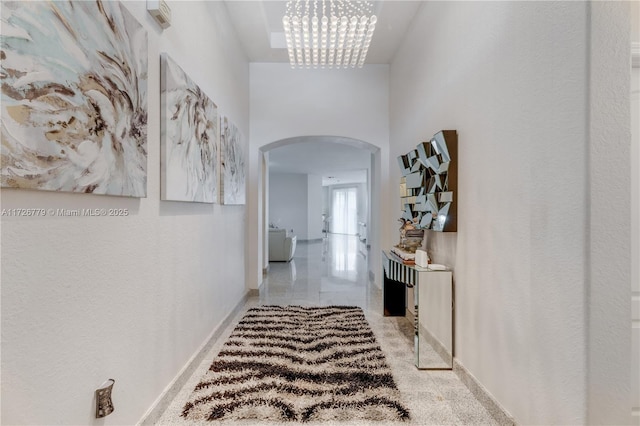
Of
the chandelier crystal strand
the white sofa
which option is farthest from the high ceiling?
the white sofa

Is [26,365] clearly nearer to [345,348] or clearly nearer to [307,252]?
[345,348]

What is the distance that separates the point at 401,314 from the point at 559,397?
8.02 ft

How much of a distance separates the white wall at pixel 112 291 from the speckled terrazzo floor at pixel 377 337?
49cm

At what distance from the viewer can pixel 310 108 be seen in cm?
480

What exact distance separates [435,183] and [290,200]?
35.7ft

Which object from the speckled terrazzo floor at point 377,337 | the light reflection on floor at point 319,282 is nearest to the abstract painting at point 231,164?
the speckled terrazzo floor at point 377,337

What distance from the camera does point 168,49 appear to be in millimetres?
2016

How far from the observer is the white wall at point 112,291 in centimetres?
103

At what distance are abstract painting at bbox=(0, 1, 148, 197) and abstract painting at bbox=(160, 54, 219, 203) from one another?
245 millimetres

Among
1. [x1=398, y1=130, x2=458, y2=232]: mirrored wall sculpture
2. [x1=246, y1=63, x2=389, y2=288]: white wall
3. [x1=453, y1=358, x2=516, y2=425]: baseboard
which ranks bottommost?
[x1=453, y1=358, x2=516, y2=425]: baseboard

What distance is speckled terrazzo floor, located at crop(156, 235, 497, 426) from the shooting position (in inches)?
77.0

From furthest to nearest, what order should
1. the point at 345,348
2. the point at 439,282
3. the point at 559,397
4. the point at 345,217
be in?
the point at 345,217
the point at 345,348
the point at 439,282
the point at 559,397

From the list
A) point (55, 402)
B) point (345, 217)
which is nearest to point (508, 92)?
point (55, 402)

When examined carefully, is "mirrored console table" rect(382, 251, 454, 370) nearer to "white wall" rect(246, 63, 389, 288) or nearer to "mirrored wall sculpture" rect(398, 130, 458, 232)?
"mirrored wall sculpture" rect(398, 130, 458, 232)
